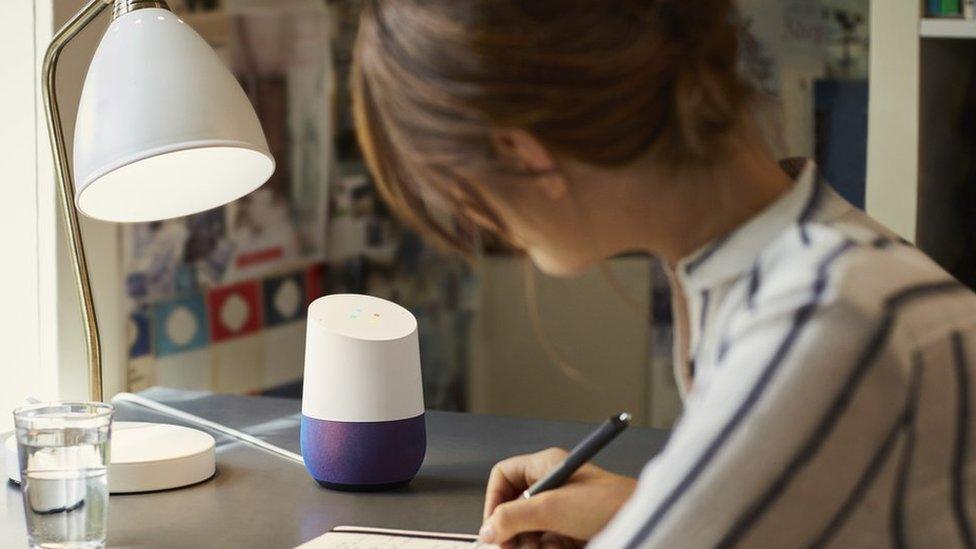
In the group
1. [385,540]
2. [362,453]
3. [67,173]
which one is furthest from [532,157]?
[67,173]

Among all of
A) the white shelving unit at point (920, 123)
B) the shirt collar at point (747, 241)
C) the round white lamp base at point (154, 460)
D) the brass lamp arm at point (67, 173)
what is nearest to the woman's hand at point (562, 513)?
the shirt collar at point (747, 241)

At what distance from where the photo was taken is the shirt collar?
706mm

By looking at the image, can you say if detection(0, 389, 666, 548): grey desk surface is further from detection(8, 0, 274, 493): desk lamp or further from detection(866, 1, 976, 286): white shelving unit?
detection(866, 1, 976, 286): white shelving unit

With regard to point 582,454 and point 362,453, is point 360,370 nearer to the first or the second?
point 362,453

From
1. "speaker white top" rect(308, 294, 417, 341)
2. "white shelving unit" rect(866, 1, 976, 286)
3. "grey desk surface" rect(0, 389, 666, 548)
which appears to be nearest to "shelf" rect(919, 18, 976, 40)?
"white shelving unit" rect(866, 1, 976, 286)

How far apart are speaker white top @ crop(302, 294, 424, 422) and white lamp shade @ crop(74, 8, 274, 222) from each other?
18 cm

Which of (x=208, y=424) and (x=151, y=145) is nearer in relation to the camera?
(x=151, y=145)

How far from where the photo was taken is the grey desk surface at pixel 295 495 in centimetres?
107

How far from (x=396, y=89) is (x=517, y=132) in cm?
7

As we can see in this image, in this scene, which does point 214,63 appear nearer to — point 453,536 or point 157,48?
point 157,48

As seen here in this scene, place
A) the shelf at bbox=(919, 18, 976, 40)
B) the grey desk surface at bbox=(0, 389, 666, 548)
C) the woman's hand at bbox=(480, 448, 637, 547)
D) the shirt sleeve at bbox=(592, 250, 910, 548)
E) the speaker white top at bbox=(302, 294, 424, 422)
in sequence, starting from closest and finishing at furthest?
the shirt sleeve at bbox=(592, 250, 910, 548)
the woman's hand at bbox=(480, 448, 637, 547)
the grey desk surface at bbox=(0, 389, 666, 548)
the speaker white top at bbox=(302, 294, 424, 422)
the shelf at bbox=(919, 18, 976, 40)

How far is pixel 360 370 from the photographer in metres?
1.17

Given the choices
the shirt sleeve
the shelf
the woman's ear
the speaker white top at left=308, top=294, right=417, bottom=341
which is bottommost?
the speaker white top at left=308, top=294, right=417, bottom=341

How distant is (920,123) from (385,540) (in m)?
1.03
